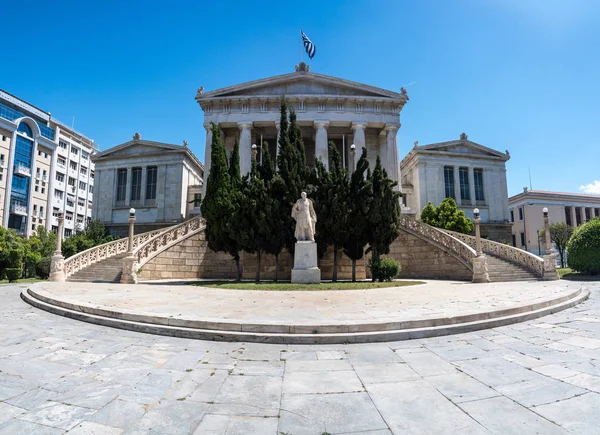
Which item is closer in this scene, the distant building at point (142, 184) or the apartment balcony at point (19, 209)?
the distant building at point (142, 184)

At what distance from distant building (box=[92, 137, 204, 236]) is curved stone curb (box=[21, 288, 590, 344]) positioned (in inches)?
1359

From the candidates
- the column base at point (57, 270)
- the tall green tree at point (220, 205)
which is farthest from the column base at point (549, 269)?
the column base at point (57, 270)

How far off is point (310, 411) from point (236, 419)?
26.9 inches

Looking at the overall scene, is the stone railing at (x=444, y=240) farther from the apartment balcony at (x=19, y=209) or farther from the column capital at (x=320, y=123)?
the apartment balcony at (x=19, y=209)

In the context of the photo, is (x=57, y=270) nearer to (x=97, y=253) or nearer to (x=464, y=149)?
(x=97, y=253)

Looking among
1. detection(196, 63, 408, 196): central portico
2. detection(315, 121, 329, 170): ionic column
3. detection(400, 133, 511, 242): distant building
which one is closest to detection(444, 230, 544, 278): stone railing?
detection(196, 63, 408, 196): central portico

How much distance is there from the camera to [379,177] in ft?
60.8

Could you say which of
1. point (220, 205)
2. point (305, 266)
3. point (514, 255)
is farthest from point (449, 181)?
point (220, 205)

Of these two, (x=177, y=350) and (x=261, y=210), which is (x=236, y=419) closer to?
(x=177, y=350)

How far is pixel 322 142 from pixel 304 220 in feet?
59.4

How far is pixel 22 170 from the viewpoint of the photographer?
49906mm

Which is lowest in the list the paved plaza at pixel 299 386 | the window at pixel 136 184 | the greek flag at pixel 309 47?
the paved plaza at pixel 299 386

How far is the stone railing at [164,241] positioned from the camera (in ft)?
64.5

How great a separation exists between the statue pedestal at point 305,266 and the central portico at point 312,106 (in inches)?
744
